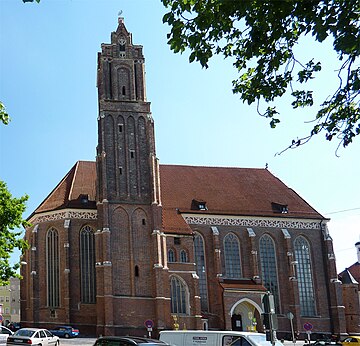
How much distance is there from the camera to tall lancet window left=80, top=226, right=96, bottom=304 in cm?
5622

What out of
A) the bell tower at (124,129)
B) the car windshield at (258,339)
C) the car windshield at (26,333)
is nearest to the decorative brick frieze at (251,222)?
the bell tower at (124,129)

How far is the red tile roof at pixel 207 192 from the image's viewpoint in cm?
5972

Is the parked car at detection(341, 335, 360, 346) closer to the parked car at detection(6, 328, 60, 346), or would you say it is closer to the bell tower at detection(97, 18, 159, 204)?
the parked car at detection(6, 328, 60, 346)

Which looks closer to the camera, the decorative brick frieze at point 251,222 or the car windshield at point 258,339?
the car windshield at point 258,339

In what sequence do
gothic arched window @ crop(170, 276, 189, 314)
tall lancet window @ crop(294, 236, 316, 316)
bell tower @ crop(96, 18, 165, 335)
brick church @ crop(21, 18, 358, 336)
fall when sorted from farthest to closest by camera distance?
tall lancet window @ crop(294, 236, 316, 316), gothic arched window @ crop(170, 276, 189, 314), brick church @ crop(21, 18, 358, 336), bell tower @ crop(96, 18, 165, 335)

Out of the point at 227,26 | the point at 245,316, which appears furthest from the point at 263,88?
the point at 245,316

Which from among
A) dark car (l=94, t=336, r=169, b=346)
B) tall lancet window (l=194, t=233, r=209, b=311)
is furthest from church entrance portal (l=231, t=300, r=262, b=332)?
dark car (l=94, t=336, r=169, b=346)

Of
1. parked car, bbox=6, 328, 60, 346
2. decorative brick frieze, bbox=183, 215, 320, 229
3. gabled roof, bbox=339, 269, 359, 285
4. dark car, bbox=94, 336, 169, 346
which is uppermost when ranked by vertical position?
decorative brick frieze, bbox=183, 215, 320, 229

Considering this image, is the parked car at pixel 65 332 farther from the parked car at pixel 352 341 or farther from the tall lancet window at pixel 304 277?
the parked car at pixel 352 341

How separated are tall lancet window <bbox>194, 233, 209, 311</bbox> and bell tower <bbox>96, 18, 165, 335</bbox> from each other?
18.7 ft

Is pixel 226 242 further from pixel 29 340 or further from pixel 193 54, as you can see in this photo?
pixel 193 54

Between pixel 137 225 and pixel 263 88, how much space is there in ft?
151

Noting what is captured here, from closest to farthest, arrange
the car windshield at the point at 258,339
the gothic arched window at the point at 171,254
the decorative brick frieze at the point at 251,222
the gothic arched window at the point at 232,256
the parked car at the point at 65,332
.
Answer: the car windshield at the point at 258,339 < the parked car at the point at 65,332 < the gothic arched window at the point at 171,254 < the gothic arched window at the point at 232,256 < the decorative brick frieze at the point at 251,222

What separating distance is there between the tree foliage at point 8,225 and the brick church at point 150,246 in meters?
23.5
